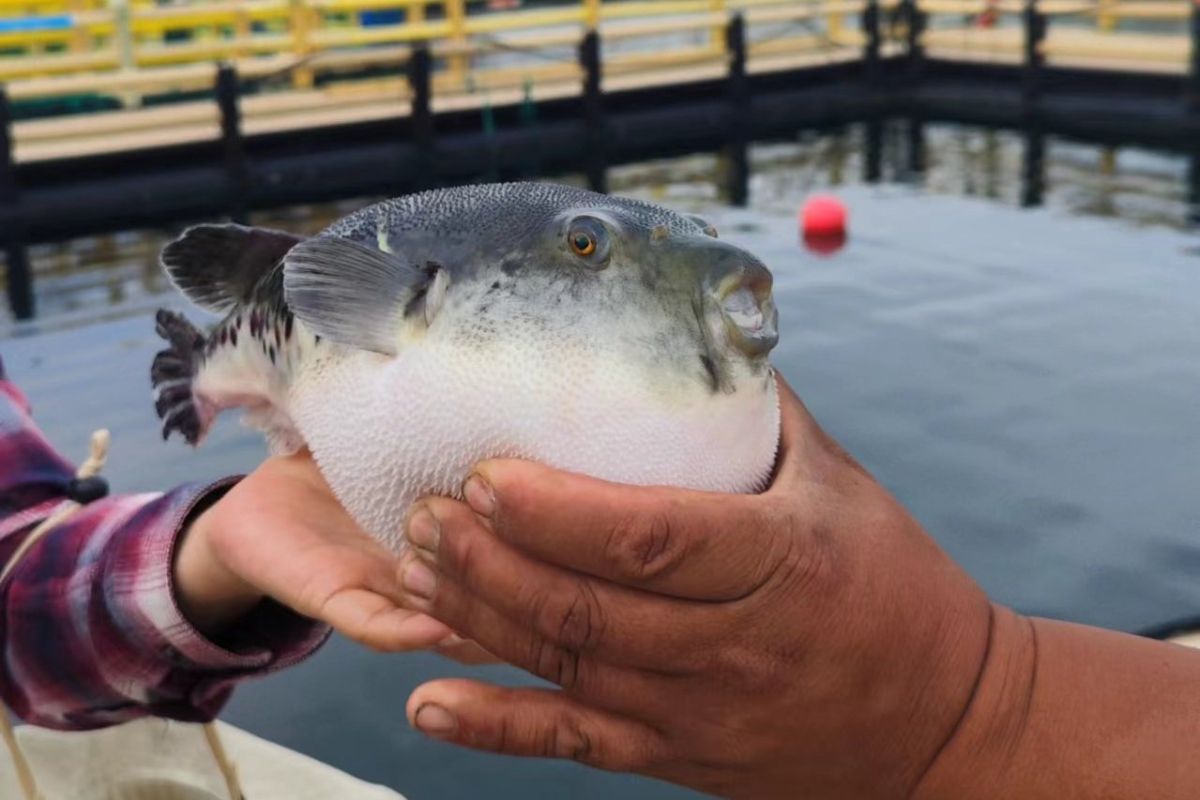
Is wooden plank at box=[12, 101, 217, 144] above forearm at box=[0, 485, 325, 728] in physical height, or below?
above

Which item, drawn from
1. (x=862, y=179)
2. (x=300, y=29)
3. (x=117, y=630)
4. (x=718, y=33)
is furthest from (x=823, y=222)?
(x=117, y=630)

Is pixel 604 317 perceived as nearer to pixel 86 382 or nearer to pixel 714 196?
pixel 86 382

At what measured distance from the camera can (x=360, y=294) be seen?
1.58 meters

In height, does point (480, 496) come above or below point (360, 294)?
below

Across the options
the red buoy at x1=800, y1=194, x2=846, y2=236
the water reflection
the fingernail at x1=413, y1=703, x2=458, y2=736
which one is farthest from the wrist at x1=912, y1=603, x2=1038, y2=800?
the red buoy at x1=800, y1=194, x2=846, y2=236

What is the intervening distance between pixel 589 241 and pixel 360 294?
0.27m

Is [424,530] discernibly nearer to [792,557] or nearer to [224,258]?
[792,557]

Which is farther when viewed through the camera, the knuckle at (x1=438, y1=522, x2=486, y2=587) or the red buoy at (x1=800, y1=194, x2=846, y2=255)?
the red buoy at (x1=800, y1=194, x2=846, y2=255)

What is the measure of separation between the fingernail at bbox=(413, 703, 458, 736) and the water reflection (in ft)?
32.5

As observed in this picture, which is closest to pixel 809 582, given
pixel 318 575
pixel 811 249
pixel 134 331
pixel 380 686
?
pixel 318 575

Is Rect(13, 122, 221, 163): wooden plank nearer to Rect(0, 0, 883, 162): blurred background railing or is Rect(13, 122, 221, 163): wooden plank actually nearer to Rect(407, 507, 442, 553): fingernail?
Rect(0, 0, 883, 162): blurred background railing

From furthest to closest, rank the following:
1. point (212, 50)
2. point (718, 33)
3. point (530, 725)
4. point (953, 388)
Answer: point (718, 33) → point (212, 50) → point (953, 388) → point (530, 725)

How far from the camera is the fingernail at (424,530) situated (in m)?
1.41

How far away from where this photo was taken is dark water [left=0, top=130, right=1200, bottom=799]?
5.49 m
